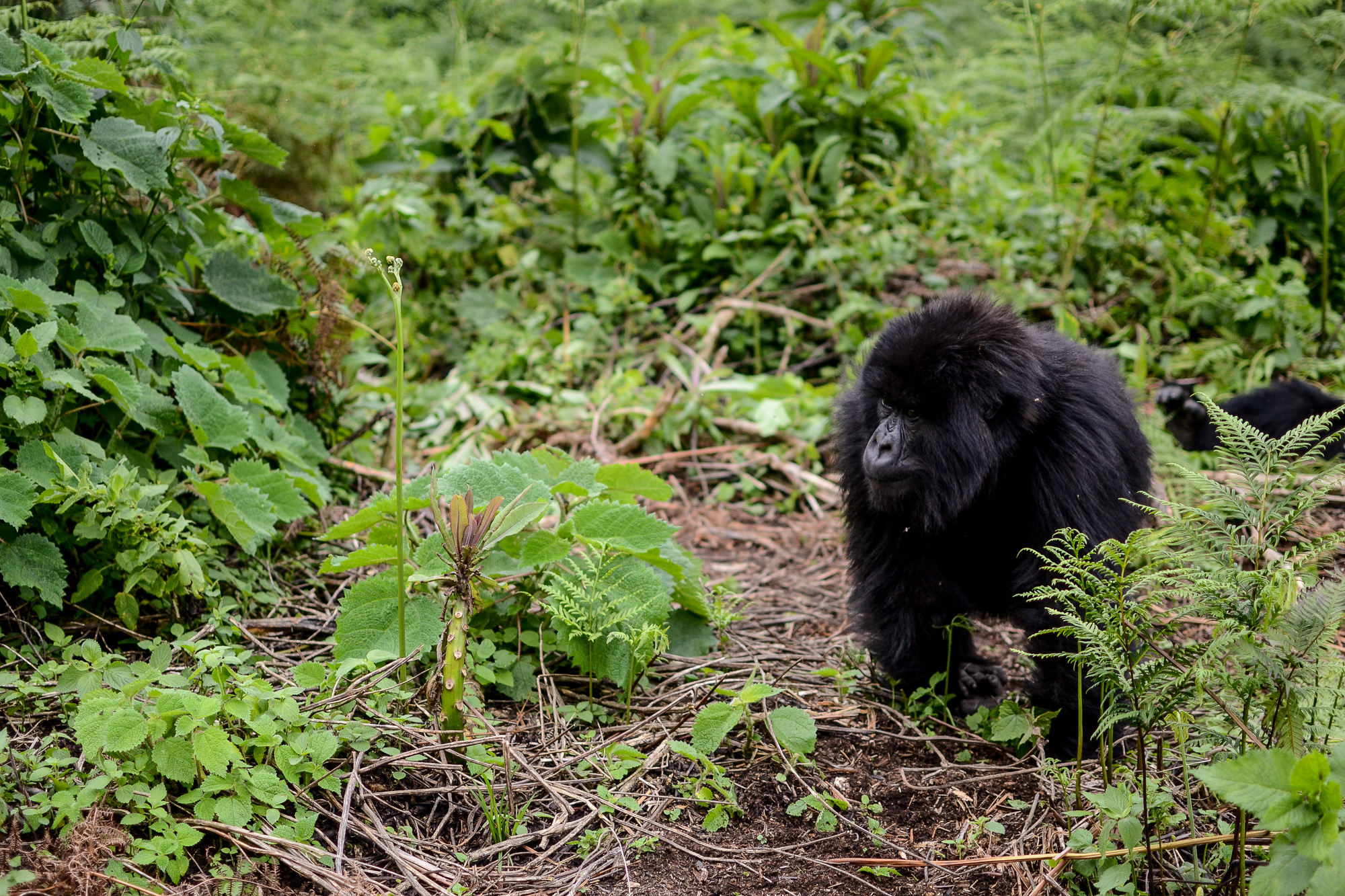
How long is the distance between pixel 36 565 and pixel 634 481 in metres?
1.60

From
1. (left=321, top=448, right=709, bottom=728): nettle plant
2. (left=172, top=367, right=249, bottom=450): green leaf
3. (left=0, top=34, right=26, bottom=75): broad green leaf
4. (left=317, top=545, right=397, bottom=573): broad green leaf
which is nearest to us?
(left=321, top=448, right=709, bottom=728): nettle plant

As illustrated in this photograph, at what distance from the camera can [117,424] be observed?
2777mm

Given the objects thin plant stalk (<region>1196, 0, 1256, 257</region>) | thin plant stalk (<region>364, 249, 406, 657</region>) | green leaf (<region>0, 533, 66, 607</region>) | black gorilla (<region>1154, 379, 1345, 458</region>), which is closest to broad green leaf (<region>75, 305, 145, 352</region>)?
green leaf (<region>0, 533, 66, 607</region>)

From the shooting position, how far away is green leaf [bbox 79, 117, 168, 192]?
275 cm

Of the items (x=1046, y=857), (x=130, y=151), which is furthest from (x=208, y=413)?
(x=1046, y=857)

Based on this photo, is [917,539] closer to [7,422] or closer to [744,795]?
[744,795]

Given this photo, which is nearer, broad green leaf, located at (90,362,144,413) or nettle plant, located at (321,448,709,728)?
nettle plant, located at (321,448,709,728)

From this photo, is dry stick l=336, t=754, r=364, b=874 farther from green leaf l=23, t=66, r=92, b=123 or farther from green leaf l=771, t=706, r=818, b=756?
green leaf l=23, t=66, r=92, b=123

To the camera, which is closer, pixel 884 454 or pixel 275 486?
pixel 884 454

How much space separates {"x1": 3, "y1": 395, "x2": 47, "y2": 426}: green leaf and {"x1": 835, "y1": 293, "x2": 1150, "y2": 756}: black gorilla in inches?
86.2

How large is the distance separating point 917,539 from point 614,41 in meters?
7.72

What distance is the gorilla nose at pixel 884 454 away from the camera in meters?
2.68

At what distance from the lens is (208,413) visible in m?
2.86

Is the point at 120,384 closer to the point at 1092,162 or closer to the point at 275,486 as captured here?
the point at 275,486
